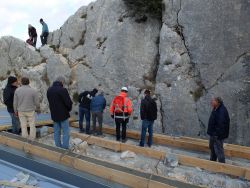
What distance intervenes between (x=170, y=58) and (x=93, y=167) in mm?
8060

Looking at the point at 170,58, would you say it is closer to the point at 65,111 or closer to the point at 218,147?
the point at 218,147

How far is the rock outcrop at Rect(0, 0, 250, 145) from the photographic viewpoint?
12.6 metres

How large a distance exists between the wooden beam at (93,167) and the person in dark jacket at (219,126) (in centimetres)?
314

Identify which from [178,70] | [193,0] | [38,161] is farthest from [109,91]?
[38,161]

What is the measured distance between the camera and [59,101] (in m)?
9.07

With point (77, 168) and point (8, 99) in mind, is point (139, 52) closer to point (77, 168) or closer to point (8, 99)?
point (8, 99)

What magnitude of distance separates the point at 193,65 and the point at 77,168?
7850 mm

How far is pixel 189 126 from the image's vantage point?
1353 cm

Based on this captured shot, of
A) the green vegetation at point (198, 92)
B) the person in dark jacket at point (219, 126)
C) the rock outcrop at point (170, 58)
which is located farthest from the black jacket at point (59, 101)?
the green vegetation at point (198, 92)

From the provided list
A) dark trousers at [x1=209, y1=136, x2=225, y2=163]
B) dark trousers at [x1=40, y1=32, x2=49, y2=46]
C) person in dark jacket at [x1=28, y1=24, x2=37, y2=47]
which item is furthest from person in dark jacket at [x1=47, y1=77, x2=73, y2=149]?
person in dark jacket at [x1=28, y1=24, x2=37, y2=47]

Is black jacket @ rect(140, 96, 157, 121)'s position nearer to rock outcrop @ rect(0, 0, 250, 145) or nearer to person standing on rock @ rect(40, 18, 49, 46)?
rock outcrop @ rect(0, 0, 250, 145)

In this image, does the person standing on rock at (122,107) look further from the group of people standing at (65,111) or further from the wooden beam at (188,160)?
the wooden beam at (188,160)

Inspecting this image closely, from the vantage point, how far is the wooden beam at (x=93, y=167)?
22.5ft

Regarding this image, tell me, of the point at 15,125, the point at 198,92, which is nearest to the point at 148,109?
the point at 198,92
